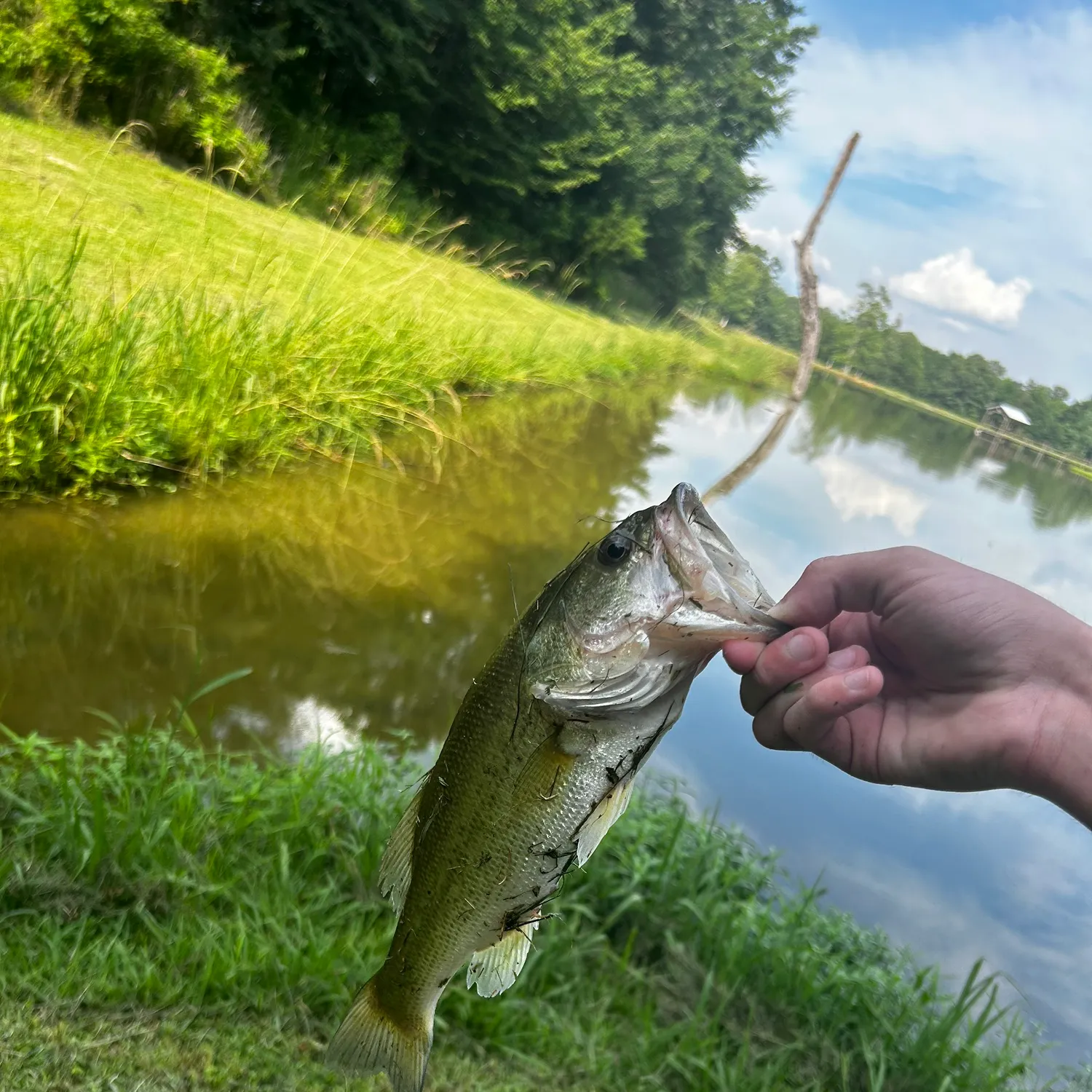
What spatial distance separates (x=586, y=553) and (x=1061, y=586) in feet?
33.9

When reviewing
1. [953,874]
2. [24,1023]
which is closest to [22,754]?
[24,1023]

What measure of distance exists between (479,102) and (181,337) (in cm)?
1749

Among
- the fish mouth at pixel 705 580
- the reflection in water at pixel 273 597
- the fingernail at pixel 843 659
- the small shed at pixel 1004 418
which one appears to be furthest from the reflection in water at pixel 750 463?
the fish mouth at pixel 705 580

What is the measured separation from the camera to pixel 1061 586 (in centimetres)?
979

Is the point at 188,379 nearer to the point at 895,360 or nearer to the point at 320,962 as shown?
the point at 320,962

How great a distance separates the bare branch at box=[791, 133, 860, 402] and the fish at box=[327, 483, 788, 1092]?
14511mm

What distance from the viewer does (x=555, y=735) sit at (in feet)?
3.92

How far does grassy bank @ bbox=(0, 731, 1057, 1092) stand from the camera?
6.59 ft

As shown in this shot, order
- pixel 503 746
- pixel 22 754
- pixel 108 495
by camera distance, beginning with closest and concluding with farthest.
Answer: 1. pixel 503 746
2. pixel 22 754
3. pixel 108 495

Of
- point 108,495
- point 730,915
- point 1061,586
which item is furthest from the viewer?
point 1061,586

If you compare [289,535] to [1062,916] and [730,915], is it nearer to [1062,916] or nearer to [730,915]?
[730,915]

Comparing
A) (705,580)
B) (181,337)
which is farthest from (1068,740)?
(181,337)

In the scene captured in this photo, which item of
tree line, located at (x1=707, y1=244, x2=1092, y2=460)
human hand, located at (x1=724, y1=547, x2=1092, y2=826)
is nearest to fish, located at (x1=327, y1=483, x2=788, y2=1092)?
human hand, located at (x1=724, y1=547, x2=1092, y2=826)

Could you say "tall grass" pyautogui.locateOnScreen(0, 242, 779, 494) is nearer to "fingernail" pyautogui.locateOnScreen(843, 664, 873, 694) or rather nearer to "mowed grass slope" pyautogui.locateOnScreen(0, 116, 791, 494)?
"mowed grass slope" pyautogui.locateOnScreen(0, 116, 791, 494)
